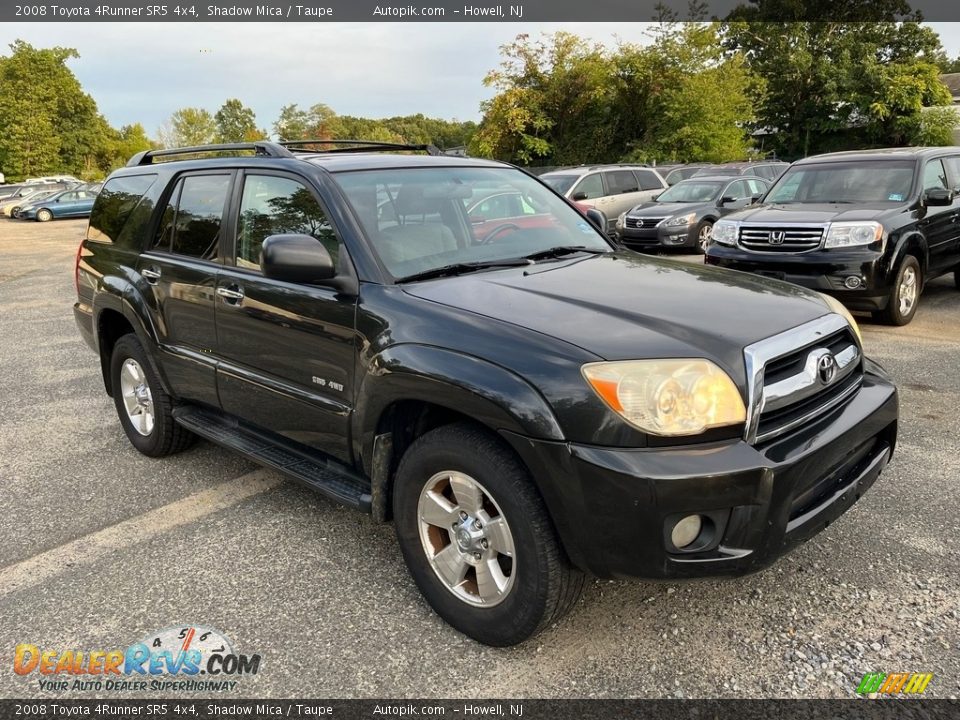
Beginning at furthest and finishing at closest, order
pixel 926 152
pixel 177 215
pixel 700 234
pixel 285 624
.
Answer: pixel 700 234, pixel 926 152, pixel 177 215, pixel 285 624

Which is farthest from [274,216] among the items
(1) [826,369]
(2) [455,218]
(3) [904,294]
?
(3) [904,294]

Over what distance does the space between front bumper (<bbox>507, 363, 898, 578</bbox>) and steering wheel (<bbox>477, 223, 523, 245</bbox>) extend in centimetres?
133

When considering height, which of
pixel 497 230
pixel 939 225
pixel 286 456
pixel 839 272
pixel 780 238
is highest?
pixel 497 230

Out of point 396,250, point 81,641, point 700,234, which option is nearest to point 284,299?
point 396,250

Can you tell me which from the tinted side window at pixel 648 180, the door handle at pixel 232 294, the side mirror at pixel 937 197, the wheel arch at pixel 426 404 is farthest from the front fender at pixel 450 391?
the tinted side window at pixel 648 180

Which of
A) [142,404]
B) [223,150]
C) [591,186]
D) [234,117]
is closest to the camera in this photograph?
[223,150]

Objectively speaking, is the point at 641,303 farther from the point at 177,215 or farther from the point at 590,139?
the point at 590,139

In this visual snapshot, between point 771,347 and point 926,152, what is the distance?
7.08m

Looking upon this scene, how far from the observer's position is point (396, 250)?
3.11 m

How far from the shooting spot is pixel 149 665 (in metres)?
2.65

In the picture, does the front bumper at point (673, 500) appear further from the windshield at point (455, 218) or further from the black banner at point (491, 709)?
the windshield at point (455, 218)

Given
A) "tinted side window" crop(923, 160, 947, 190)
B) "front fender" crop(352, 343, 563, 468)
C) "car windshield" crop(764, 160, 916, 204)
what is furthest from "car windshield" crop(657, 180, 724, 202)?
"front fender" crop(352, 343, 563, 468)

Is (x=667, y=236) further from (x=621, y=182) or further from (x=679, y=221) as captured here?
(x=621, y=182)

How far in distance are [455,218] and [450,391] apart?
1233 millimetres
